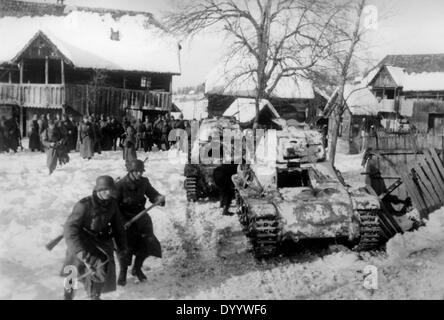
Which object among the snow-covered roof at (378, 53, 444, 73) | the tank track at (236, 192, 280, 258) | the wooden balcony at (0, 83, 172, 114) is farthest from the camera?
the snow-covered roof at (378, 53, 444, 73)

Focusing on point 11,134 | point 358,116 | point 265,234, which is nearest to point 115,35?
point 11,134

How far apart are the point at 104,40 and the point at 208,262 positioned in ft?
81.5

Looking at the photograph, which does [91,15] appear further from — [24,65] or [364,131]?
[364,131]

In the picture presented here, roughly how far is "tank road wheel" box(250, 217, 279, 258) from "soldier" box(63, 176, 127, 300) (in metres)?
2.74

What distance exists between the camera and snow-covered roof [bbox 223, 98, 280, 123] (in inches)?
1174

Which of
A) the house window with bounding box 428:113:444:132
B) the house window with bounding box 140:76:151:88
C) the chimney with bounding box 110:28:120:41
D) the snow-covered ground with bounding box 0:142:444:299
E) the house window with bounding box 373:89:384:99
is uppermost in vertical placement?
the chimney with bounding box 110:28:120:41

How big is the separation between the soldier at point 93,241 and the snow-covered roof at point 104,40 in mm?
24239

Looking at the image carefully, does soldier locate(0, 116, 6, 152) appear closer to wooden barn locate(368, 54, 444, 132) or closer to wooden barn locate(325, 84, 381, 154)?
wooden barn locate(325, 84, 381, 154)

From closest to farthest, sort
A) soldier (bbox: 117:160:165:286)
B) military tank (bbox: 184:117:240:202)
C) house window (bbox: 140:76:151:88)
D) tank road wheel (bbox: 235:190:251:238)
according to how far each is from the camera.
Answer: soldier (bbox: 117:160:165:286), tank road wheel (bbox: 235:190:251:238), military tank (bbox: 184:117:240:202), house window (bbox: 140:76:151:88)

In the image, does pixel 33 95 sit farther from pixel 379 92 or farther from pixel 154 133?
pixel 379 92

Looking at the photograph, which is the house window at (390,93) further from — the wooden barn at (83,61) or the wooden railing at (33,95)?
the wooden railing at (33,95)

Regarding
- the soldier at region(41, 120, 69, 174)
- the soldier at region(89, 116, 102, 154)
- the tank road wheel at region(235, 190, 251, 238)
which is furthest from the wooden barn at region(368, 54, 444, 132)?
the tank road wheel at region(235, 190, 251, 238)

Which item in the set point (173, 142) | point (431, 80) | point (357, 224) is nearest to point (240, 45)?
point (173, 142)

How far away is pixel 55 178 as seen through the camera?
13.1 meters
